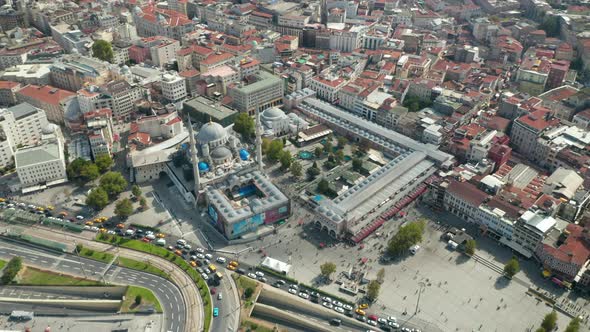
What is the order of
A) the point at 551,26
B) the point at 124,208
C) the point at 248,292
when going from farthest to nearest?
the point at 551,26 < the point at 124,208 < the point at 248,292

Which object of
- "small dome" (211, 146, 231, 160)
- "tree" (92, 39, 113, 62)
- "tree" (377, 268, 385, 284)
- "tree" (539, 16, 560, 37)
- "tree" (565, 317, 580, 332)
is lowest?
"tree" (377, 268, 385, 284)

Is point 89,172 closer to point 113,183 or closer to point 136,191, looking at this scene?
point 113,183

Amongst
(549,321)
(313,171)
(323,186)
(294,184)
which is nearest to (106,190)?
(294,184)

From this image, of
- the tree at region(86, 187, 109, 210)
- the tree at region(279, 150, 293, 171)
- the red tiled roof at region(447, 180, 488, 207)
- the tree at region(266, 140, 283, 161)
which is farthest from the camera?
the tree at region(266, 140, 283, 161)

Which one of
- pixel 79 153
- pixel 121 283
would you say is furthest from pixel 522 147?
pixel 79 153

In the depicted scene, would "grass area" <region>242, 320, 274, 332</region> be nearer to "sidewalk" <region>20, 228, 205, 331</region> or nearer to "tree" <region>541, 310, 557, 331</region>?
"sidewalk" <region>20, 228, 205, 331</region>

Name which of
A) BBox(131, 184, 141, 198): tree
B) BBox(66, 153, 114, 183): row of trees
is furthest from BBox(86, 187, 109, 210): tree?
BBox(66, 153, 114, 183): row of trees

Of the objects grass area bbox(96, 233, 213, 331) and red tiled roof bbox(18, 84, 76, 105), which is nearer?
grass area bbox(96, 233, 213, 331)
